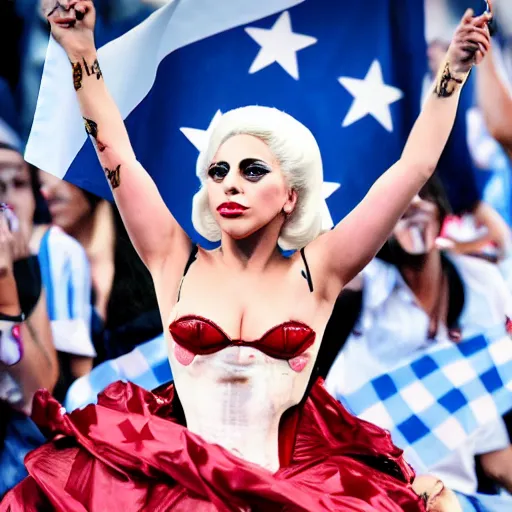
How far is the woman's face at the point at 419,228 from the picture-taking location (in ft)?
7.70

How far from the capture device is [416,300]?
237 centimetres

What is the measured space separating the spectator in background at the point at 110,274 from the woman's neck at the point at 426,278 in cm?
74

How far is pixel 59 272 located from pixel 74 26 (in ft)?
2.29

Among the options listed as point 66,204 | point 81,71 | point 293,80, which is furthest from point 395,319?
point 81,71

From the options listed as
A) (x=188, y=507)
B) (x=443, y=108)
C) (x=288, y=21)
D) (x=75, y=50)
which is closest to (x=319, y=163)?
(x=443, y=108)

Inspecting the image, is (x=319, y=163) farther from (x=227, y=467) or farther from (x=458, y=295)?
(x=227, y=467)

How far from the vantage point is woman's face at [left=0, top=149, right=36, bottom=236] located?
91.8 inches

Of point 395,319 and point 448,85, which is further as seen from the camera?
point 395,319

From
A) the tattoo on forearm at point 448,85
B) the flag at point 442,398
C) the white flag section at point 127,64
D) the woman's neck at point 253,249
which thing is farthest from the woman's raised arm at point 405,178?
the white flag section at point 127,64

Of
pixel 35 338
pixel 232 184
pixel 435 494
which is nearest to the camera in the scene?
pixel 232 184

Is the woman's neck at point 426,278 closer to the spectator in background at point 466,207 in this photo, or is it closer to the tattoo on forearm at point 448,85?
the spectator in background at point 466,207

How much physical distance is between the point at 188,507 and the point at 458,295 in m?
1.02

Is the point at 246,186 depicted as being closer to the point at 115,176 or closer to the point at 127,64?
the point at 115,176

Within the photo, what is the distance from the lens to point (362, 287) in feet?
7.76
